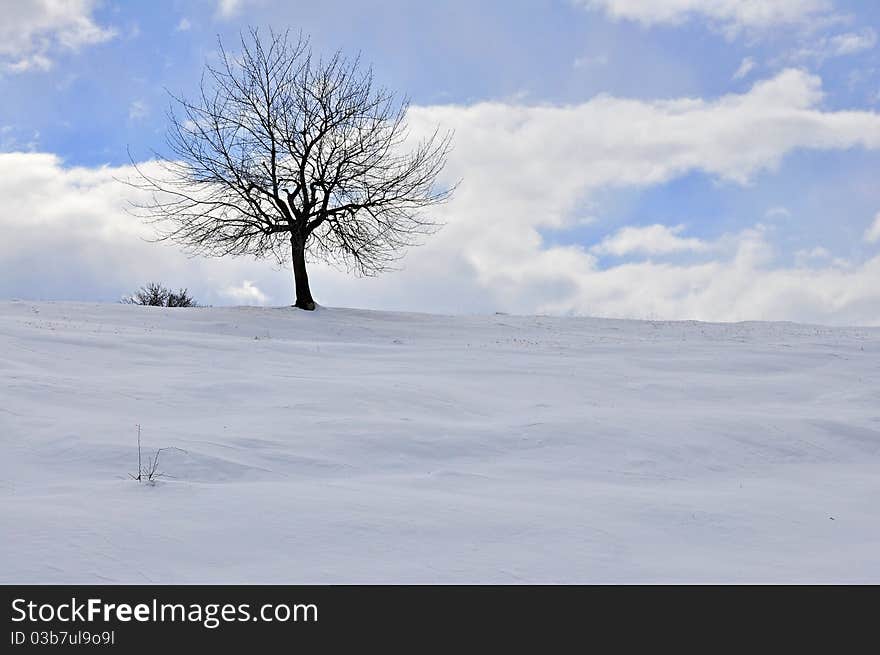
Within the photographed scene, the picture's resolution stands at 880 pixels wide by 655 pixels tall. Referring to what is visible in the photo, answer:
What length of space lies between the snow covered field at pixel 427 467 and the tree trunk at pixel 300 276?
11020mm

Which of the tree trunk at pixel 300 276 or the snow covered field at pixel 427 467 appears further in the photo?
the tree trunk at pixel 300 276

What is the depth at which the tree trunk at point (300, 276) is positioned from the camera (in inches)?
1011

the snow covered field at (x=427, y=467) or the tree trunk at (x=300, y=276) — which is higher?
the tree trunk at (x=300, y=276)

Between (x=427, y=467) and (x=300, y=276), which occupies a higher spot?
(x=300, y=276)

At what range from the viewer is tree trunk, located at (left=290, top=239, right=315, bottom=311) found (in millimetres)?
25688

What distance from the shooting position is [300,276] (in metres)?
25.8

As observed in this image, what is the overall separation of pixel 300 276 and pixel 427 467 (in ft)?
63.8

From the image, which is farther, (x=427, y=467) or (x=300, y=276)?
(x=300, y=276)

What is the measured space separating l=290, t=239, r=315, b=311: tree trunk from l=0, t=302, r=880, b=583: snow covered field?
36.2 ft

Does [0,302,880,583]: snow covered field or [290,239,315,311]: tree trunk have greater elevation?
[290,239,315,311]: tree trunk

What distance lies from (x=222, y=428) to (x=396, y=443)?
66.4 inches

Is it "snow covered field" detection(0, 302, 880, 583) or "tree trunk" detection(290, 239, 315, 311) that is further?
"tree trunk" detection(290, 239, 315, 311)

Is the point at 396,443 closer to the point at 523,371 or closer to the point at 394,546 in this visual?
the point at 394,546
